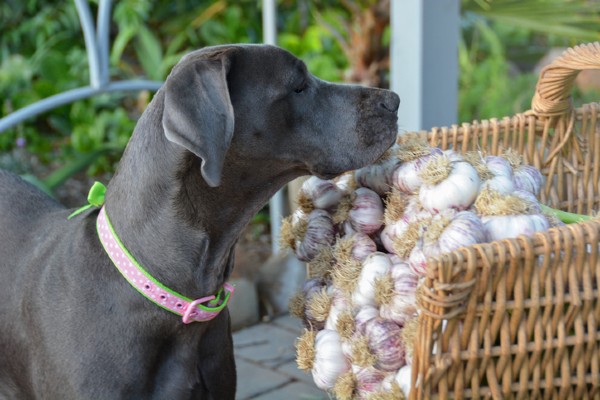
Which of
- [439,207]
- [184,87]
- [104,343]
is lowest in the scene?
[104,343]

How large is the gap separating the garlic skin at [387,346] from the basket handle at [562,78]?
985 mm

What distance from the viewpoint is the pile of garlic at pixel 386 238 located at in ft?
6.68

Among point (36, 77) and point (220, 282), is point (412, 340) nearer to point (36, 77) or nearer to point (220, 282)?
point (220, 282)

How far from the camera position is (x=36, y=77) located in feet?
22.6

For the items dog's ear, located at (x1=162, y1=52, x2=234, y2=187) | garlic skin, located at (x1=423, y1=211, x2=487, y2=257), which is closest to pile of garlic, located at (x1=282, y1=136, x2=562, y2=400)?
garlic skin, located at (x1=423, y1=211, x2=487, y2=257)

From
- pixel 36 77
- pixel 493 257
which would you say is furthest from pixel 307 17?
pixel 493 257

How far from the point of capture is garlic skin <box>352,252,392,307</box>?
218 centimetres

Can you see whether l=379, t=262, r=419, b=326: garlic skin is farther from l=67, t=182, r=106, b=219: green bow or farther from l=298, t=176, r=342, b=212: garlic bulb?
l=67, t=182, r=106, b=219: green bow

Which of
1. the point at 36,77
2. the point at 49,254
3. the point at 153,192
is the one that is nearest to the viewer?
the point at 153,192

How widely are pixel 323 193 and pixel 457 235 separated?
61 cm

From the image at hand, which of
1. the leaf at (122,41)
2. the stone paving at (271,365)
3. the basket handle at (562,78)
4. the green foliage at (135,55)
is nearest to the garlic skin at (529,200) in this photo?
the basket handle at (562,78)

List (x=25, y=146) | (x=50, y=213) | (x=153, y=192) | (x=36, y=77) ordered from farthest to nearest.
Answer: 1. (x=36, y=77)
2. (x=25, y=146)
3. (x=50, y=213)
4. (x=153, y=192)

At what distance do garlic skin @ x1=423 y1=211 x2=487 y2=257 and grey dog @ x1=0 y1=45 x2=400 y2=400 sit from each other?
434mm

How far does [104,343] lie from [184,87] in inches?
28.9
